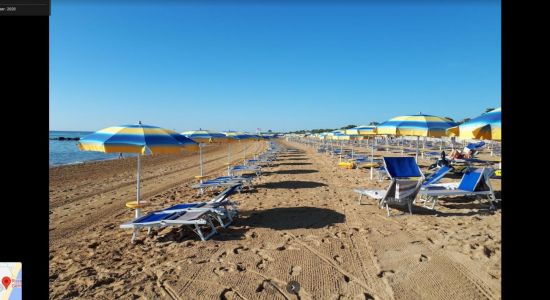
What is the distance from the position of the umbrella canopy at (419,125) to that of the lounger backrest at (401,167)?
723mm

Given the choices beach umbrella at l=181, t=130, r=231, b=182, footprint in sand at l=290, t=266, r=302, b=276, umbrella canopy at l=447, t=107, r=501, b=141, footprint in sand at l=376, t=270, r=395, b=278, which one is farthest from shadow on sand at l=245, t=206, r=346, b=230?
beach umbrella at l=181, t=130, r=231, b=182

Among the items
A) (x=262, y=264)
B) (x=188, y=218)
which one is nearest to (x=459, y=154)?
(x=262, y=264)

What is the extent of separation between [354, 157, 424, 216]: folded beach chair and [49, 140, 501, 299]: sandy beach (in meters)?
0.28

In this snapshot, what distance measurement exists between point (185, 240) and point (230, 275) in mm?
1422

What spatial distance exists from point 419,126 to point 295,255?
16.3ft

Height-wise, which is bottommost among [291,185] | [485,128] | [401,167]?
[291,185]

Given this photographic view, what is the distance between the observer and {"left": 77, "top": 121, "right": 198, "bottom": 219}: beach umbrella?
410 cm

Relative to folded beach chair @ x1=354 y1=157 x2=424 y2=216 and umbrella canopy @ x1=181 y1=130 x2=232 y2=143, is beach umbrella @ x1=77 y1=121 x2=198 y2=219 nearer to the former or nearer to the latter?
folded beach chair @ x1=354 y1=157 x2=424 y2=216

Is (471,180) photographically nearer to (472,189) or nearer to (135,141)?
(472,189)

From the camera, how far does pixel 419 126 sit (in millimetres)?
6812

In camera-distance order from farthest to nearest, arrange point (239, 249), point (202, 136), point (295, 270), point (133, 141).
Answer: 1. point (202, 136)
2. point (133, 141)
3. point (239, 249)
4. point (295, 270)
